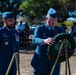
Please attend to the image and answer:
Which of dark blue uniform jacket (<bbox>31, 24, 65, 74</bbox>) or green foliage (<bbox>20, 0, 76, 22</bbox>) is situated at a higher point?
green foliage (<bbox>20, 0, 76, 22</bbox>)

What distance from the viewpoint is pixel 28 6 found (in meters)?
16.9

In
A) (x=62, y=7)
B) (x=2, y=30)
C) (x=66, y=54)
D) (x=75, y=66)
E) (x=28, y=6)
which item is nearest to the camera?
(x=66, y=54)

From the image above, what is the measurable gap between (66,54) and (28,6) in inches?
496

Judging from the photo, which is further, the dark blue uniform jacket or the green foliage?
the green foliage

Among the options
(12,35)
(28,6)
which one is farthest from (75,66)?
(28,6)

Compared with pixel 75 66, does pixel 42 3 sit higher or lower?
higher

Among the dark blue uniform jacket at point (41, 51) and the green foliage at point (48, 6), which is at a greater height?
the green foliage at point (48, 6)

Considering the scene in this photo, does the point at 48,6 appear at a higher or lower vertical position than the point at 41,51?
higher

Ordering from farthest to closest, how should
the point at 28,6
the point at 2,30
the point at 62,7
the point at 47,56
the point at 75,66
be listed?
the point at 28,6 → the point at 62,7 → the point at 75,66 → the point at 2,30 → the point at 47,56

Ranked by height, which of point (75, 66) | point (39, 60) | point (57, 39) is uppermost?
point (57, 39)

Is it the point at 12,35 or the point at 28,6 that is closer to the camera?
the point at 12,35

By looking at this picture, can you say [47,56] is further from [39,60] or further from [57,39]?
[57,39]

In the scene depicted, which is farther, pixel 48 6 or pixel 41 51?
pixel 48 6

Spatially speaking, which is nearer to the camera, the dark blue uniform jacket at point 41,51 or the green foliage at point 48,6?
the dark blue uniform jacket at point 41,51
